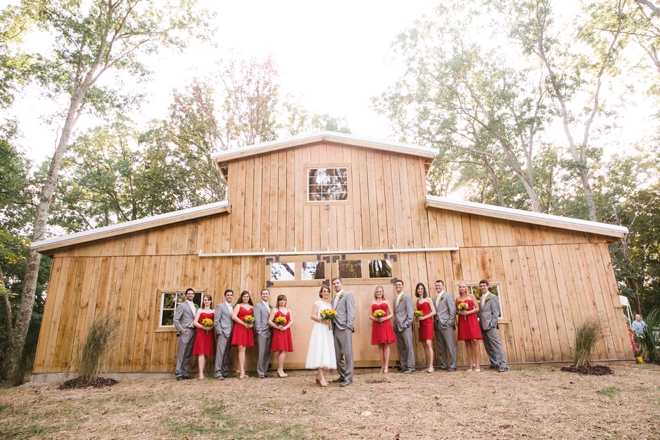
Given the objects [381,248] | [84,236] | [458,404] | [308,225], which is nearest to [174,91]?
[84,236]

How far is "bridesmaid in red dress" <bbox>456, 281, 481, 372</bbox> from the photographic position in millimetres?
7496

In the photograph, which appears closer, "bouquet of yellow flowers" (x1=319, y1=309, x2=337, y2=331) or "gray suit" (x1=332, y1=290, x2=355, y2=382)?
"bouquet of yellow flowers" (x1=319, y1=309, x2=337, y2=331)

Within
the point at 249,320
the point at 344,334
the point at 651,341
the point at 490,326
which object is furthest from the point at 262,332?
the point at 651,341

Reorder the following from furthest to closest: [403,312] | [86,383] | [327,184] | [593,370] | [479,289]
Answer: [327,184]
[479,289]
[403,312]
[86,383]
[593,370]

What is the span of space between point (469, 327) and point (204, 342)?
5271 mm

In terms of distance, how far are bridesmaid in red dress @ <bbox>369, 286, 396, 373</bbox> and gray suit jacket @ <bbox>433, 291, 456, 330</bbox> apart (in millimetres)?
965

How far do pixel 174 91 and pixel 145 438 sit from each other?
19575 millimetres

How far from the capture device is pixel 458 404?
4836 mm

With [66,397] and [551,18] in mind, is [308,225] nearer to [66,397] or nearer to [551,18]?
[66,397]

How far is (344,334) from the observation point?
617 centimetres

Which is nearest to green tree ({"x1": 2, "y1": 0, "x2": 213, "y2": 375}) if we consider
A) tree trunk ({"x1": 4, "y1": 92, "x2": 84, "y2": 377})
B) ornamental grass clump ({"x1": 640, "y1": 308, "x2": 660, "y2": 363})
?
tree trunk ({"x1": 4, "y1": 92, "x2": 84, "y2": 377})

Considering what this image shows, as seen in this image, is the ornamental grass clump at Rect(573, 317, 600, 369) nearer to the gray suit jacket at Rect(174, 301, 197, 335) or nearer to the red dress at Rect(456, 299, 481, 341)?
the red dress at Rect(456, 299, 481, 341)

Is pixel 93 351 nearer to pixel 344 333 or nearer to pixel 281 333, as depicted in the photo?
pixel 281 333

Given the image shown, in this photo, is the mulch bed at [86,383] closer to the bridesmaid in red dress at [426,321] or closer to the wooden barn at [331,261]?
the wooden barn at [331,261]
